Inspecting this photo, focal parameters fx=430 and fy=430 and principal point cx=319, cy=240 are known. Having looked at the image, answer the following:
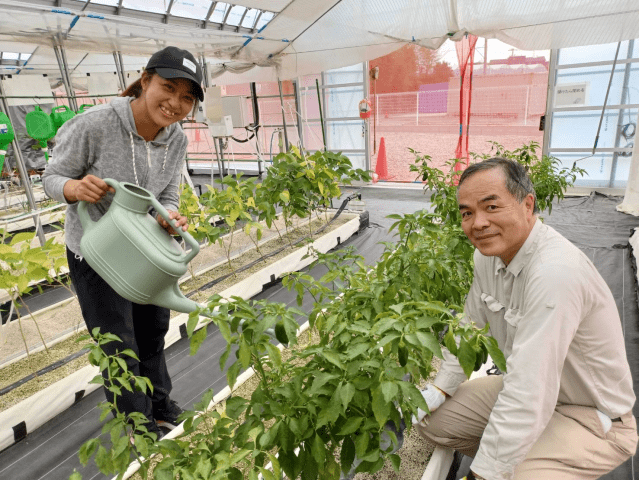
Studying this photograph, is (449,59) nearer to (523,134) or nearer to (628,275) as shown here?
(523,134)

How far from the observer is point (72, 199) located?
1.14 m

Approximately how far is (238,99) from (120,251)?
174 inches

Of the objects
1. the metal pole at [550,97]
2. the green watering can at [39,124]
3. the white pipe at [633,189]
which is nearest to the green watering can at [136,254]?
the green watering can at [39,124]

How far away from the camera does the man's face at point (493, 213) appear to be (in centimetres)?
105

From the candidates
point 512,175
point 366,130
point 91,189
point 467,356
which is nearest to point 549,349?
point 467,356

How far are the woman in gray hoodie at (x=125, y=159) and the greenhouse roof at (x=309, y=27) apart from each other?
223 cm

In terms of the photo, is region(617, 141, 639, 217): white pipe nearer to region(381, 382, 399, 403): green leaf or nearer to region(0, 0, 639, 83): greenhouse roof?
region(0, 0, 639, 83): greenhouse roof

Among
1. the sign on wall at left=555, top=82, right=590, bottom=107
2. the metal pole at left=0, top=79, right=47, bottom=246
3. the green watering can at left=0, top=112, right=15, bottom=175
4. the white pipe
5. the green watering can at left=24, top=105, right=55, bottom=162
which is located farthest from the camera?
the sign on wall at left=555, top=82, right=590, bottom=107

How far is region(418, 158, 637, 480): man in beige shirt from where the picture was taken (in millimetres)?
973

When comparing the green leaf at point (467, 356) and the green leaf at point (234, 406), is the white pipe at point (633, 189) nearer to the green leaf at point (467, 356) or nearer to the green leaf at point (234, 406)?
the green leaf at point (467, 356)

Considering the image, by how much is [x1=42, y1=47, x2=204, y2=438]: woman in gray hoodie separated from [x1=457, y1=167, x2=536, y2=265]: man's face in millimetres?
727

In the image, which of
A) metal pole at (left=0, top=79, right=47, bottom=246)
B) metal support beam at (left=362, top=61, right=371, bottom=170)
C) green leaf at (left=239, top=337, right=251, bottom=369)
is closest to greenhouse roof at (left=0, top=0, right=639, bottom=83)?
metal pole at (left=0, top=79, right=47, bottom=246)

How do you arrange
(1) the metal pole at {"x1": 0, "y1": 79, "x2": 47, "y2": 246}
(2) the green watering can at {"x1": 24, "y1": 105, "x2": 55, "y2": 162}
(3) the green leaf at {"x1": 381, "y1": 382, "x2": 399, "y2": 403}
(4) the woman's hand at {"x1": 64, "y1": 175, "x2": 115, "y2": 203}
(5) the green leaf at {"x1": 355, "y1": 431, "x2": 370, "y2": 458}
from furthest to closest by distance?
(2) the green watering can at {"x1": 24, "y1": 105, "x2": 55, "y2": 162} → (1) the metal pole at {"x1": 0, "y1": 79, "x2": 47, "y2": 246} → (4) the woman's hand at {"x1": 64, "y1": 175, "x2": 115, "y2": 203} → (5) the green leaf at {"x1": 355, "y1": 431, "x2": 370, "y2": 458} → (3) the green leaf at {"x1": 381, "y1": 382, "x2": 399, "y2": 403}

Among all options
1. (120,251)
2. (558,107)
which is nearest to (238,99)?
(558,107)
